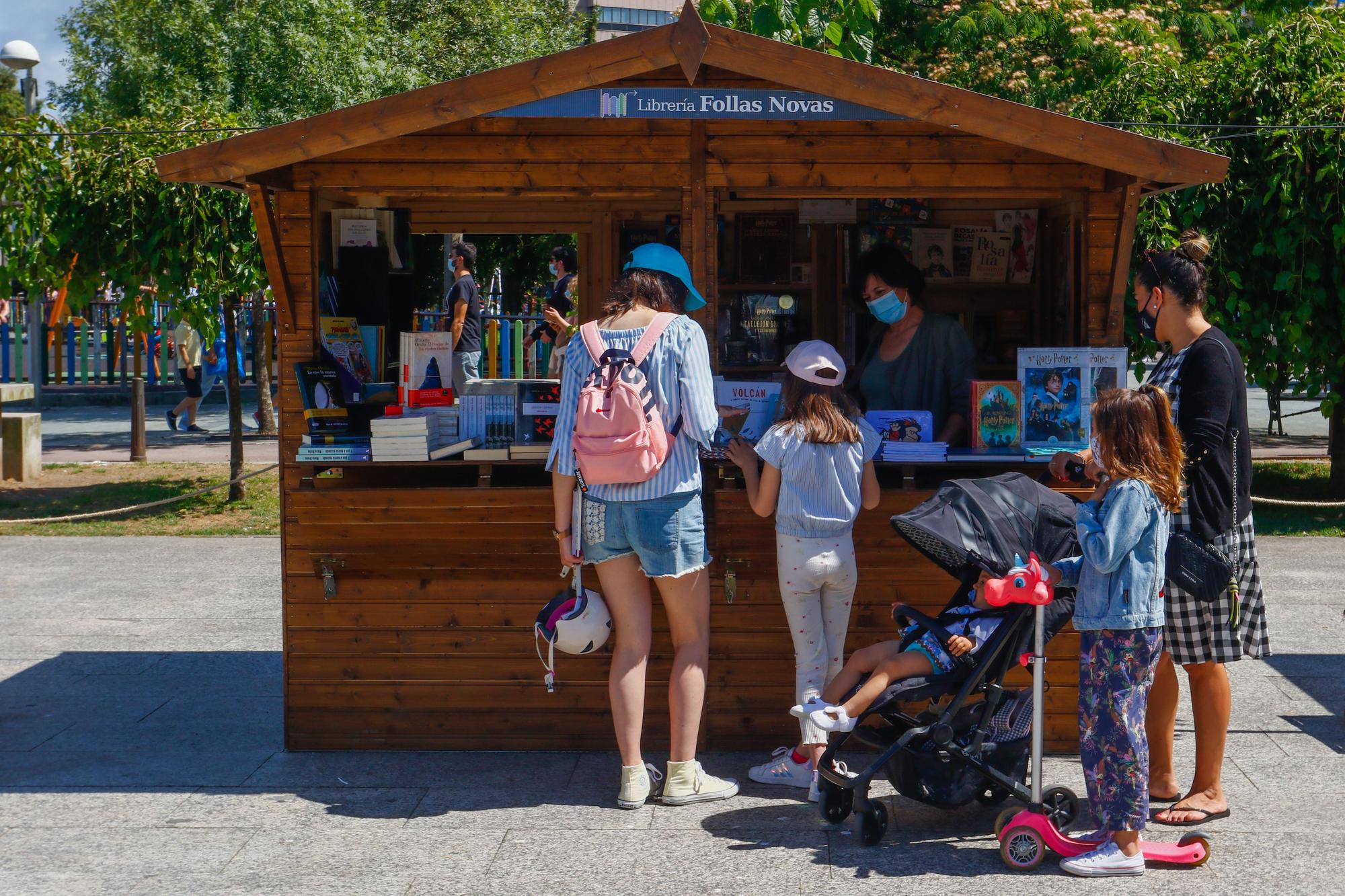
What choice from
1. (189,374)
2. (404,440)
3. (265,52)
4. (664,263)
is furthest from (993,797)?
(189,374)

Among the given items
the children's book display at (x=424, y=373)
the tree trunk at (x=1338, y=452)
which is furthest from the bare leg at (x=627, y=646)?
the tree trunk at (x=1338, y=452)

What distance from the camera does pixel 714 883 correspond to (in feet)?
14.3

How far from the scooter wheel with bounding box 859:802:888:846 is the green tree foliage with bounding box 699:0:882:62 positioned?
23.5 ft

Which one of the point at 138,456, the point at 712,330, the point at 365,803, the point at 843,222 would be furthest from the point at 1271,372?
the point at 138,456

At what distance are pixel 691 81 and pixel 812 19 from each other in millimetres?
7137

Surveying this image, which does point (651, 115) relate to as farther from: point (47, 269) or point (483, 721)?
point (47, 269)

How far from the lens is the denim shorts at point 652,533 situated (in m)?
4.94

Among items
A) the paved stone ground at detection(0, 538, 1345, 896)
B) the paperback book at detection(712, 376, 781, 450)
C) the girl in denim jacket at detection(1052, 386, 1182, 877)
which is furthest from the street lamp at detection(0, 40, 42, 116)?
the girl in denim jacket at detection(1052, 386, 1182, 877)

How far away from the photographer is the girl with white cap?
5.06m

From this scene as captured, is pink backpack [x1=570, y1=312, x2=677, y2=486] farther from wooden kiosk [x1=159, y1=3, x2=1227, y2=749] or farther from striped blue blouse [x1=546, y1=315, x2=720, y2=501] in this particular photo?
wooden kiosk [x1=159, y1=3, x2=1227, y2=749]

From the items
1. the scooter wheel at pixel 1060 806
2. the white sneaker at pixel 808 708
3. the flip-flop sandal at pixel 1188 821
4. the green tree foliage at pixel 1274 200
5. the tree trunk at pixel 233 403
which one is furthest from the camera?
the tree trunk at pixel 233 403

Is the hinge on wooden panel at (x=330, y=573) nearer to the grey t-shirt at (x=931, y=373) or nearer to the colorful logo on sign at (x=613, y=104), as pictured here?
the colorful logo on sign at (x=613, y=104)

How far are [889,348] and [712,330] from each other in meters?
0.89

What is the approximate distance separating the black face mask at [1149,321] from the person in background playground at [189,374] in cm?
1624
